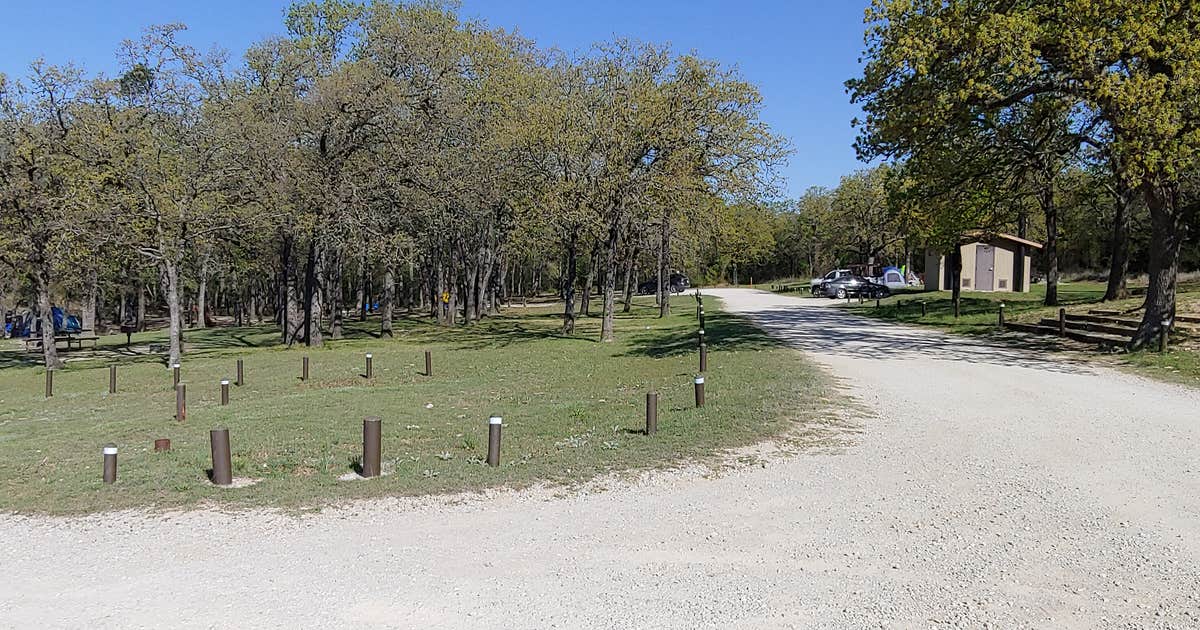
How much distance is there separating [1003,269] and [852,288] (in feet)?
28.4

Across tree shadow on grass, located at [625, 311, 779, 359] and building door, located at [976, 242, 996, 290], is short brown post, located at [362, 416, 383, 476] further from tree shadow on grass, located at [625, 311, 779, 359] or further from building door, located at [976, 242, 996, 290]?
building door, located at [976, 242, 996, 290]

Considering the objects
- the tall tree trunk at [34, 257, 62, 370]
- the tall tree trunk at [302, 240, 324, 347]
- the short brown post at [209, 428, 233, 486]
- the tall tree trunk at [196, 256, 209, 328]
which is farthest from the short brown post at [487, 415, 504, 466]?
the tall tree trunk at [196, 256, 209, 328]

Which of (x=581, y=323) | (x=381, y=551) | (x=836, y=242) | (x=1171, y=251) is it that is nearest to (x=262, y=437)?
(x=381, y=551)

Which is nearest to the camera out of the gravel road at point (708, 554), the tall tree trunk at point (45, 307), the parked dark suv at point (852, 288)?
the gravel road at point (708, 554)

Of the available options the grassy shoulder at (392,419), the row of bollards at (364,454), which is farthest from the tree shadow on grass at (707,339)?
the row of bollards at (364,454)

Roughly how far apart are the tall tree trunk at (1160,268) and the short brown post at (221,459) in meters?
18.2

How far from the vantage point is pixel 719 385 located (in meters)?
14.2

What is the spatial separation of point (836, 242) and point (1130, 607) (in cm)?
7241

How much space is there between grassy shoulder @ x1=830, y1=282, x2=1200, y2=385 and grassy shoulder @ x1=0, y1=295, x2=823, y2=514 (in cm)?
656

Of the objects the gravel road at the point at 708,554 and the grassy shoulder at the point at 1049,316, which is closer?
the gravel road at the point at 708,554

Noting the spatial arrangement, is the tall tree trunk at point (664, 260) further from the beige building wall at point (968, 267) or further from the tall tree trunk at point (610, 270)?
the beige building wall at point (968, 267)

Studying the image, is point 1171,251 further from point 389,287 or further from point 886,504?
point 389,287

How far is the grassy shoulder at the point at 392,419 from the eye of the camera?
795 centimetres

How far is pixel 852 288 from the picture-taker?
2063 inches
